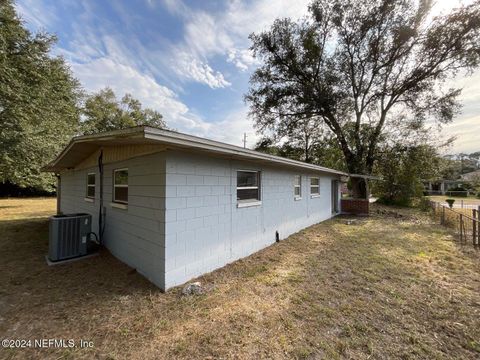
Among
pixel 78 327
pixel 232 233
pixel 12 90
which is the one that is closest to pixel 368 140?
pixel 232 233

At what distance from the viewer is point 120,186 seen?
17.7ft

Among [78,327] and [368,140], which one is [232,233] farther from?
[368,140]

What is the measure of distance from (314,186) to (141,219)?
26.9 ft

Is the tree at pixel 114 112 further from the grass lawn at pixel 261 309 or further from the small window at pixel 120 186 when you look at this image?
the grass lawn at pixel 261 309

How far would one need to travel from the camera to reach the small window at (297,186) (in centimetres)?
827

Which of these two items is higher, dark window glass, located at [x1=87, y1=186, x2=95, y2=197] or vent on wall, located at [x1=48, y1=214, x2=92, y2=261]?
dark window glass, located at [x1=87, y1=186, x2=95, y2=197]

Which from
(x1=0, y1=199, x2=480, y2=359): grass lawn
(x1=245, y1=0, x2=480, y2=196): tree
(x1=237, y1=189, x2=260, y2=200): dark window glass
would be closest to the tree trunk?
(x1=245, y1=0, x2=480, y2=196): tree

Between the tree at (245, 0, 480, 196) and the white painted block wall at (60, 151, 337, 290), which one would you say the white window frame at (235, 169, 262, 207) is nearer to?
the white painted block wall at (60, 151, 337, 290)

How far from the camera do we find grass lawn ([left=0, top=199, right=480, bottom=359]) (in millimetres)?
2531

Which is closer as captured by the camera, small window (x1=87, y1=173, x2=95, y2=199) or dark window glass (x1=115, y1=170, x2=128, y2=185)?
dark window glass (x1=115, y1=170, x2=128, y2=185)

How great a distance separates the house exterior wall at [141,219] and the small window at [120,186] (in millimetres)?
181

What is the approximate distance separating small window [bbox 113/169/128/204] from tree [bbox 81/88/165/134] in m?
22.9

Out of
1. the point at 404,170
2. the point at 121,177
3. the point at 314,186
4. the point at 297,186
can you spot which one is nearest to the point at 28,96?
the point at 121,177

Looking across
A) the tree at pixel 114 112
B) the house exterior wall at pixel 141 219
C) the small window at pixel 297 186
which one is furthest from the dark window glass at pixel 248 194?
the tree at pixel 114 112
